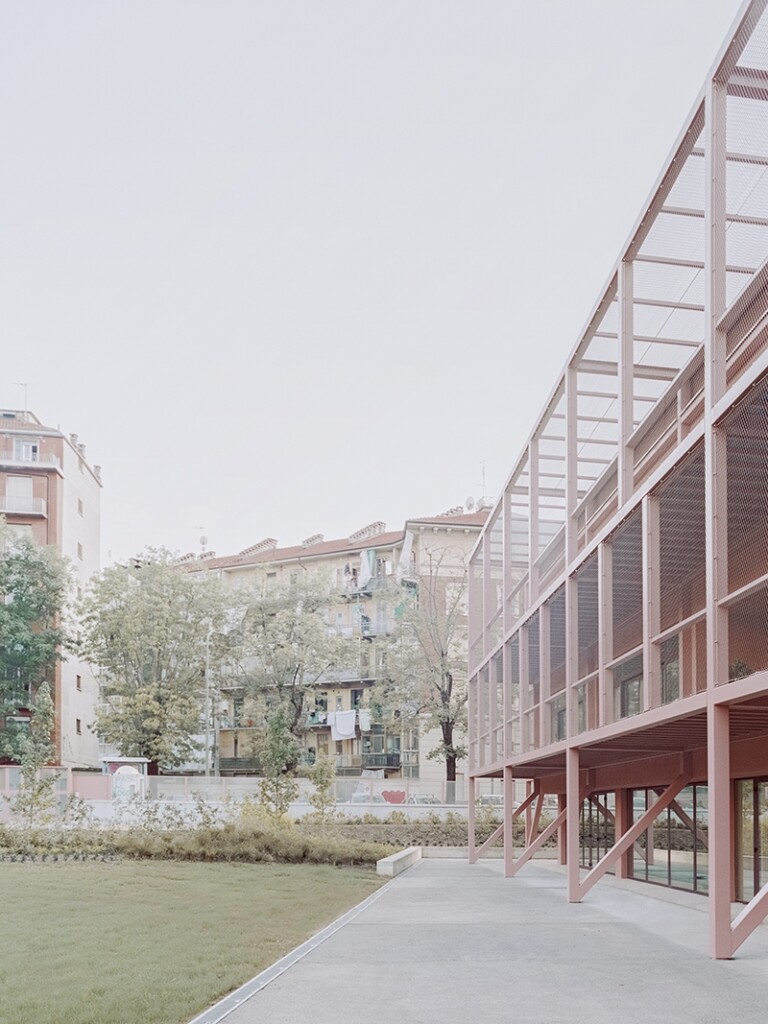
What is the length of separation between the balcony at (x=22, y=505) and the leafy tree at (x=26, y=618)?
3654mm

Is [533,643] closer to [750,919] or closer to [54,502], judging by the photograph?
[750,919]

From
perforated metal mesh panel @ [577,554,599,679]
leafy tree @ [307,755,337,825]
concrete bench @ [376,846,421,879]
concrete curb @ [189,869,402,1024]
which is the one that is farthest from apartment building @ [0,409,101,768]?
concrete curb @ [189,869,402,1024]

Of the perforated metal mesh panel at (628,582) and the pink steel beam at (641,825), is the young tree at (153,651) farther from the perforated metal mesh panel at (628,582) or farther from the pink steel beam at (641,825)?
the pink steel beam at (641,825)

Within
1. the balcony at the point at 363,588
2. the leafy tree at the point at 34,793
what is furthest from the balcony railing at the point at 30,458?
the balcony at the point at 363,588

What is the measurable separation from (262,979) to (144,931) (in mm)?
4266

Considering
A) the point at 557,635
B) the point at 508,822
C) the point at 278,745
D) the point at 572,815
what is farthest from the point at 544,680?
the point at 278,745

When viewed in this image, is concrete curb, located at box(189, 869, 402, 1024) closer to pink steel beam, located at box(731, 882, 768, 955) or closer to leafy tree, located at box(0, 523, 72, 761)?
pink steel beam, located at box(731, 882, 768, 955)

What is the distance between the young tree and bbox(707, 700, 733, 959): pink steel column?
4550 centimetres

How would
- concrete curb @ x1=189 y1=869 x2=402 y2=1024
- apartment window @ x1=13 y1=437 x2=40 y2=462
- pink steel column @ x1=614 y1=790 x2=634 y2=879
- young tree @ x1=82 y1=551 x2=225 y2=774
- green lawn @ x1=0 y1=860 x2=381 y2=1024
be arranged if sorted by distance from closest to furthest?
concrete curb @ x1=189 y1=869 x2=402 y2=1024
green lawn @ x1=0 y1=860 x2=381 y2=1024
pink steel column @ x1=614 y1=790 x2=634 y2=879
young tree @ x1=82 y1=551 x2=225 y2=774
apartment window @ x1=13 y1=437 x2=40 y2=462

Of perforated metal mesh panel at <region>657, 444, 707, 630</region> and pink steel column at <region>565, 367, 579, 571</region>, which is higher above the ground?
pink steel column at <region>565, 367, 579, 571</region>

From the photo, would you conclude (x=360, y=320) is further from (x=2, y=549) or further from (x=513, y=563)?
(x=2, y=549)

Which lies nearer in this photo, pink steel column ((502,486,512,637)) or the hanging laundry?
pink steel column ((502,486,512,637))

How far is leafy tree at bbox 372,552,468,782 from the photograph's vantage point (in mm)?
54219

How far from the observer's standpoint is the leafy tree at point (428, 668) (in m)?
54.2
